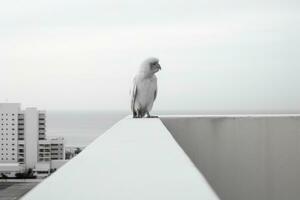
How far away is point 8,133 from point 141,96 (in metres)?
33.6

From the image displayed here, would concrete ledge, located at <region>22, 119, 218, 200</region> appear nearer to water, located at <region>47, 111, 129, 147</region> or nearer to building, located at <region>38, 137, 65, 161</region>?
water, located at <region>47, 111, 129, 147</region>

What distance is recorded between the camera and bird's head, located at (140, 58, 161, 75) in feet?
14.0

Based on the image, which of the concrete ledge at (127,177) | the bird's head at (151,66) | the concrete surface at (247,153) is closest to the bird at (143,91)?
the bird's head at (151,66)

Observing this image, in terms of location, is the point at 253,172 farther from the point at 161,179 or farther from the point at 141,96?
the point at 161,179

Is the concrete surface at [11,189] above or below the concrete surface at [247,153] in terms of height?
→ above

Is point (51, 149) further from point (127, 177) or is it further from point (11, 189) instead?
point (127, 177)

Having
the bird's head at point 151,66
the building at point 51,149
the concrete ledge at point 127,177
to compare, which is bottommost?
the concrete ledge at point 127,177

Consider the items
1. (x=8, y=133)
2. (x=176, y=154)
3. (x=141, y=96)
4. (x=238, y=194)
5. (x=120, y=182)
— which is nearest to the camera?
(x=120, y=182)

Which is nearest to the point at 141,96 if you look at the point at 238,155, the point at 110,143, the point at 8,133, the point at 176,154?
the point at 238,155

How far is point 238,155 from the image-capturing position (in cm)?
315

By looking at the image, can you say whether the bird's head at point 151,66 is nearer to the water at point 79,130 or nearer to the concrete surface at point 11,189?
the water at point 79,130

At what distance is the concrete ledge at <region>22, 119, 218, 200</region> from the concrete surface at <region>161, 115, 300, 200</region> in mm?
1611

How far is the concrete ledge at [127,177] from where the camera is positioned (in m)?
0.88

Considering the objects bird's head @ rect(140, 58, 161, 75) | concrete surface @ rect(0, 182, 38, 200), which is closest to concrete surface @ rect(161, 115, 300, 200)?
bird's head @ rect(140, 58, 161, 75)
